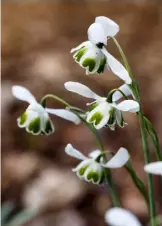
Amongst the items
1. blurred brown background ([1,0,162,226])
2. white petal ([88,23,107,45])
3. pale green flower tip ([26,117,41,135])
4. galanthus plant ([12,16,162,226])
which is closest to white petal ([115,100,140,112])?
galanthus plant ([12,16,162,226])

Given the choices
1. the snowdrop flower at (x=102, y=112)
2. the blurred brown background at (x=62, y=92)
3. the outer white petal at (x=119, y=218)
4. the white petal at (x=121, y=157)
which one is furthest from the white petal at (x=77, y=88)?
the blurred brown background at (x=62, y=92)

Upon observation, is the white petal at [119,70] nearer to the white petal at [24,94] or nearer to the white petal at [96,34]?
the white petal at [96,34]

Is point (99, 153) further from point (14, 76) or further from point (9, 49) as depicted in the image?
point (9, 49)

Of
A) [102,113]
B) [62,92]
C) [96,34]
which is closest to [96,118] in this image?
[102,113]

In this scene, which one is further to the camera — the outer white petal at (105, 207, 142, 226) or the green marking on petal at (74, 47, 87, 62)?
the green marking on petal at (74, 47, 87, 62)

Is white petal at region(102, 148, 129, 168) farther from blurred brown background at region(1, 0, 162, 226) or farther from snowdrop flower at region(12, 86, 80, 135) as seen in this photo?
blurred brown background at region(1, 0, 162, 226)

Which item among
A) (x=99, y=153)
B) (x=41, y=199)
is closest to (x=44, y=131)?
(x=99, y=153)

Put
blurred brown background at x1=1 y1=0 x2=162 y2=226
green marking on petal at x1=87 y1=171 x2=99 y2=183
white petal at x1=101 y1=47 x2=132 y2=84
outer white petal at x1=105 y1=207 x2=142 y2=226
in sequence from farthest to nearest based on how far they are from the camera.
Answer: blurred brown background at x1=1 y1=0 x2=162 y2=226
green marking on petal at x1=87 y1=171 x2=99 y2=183
white petal at x1=101 y1=47 x2=132 y2=84
outer white petal at x1=105 y1=207 x2=142 y2=226

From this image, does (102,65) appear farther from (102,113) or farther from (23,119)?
(23,119)
